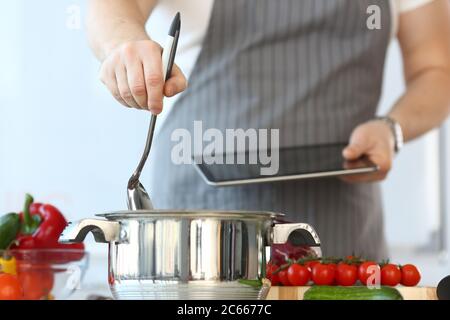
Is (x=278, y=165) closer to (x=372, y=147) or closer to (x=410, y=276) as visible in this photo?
(x=372, y=147)

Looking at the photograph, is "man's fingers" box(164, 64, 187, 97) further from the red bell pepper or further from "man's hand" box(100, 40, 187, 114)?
the red bell pepper

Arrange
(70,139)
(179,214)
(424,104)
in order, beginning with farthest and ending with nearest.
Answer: (70,139), (424,104), (179,214)

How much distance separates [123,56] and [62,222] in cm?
43

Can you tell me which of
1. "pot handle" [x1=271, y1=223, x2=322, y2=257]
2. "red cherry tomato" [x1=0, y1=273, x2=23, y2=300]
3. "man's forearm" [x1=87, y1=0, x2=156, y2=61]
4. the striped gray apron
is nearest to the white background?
the striped gray apron

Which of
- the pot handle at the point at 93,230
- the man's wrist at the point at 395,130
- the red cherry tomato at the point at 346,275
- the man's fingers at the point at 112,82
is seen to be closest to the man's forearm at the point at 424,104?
the man's wrist at the point at 395,130

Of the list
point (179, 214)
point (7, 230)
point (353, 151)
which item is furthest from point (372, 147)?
point (179, 214)

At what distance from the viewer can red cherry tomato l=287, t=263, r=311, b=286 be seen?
2.78ft

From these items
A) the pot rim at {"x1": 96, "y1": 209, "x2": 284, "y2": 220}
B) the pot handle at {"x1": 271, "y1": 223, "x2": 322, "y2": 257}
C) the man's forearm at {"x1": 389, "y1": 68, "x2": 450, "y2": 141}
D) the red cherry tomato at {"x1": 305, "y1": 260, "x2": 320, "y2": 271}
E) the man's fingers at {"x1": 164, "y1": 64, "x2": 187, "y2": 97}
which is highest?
the man's forearm at {"x1": 389, "y1": 68, "x2": 450, "y2": 141}

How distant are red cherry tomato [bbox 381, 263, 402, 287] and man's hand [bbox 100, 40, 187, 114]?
11.4 inches

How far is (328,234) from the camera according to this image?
131 cm

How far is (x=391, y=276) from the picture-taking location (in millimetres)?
873

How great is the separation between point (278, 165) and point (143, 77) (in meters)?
0.41

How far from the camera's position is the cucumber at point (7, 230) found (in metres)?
1.05

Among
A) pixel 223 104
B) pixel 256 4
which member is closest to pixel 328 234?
pixel 223 104
